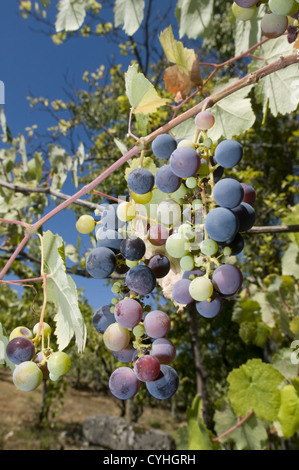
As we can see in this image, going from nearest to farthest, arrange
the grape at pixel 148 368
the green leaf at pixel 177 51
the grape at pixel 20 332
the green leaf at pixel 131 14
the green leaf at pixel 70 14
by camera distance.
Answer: the grape at pixel 148 368
the grape at pixel 20 332
the green leaf at pixel 177 51
the green leaf at pixel 131 14
the green leaf at pixel 70 14

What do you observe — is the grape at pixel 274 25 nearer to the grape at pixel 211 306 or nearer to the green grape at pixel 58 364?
the grape at pixel 211 306

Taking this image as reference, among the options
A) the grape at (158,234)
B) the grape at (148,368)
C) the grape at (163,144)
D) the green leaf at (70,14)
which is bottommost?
the grape at (148,368)

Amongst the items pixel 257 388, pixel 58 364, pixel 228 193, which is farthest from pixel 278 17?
pixel 257 388

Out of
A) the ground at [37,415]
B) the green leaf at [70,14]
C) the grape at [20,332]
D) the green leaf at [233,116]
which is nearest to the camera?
the grape at [20,332]

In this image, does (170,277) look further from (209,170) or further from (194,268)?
(209,170)

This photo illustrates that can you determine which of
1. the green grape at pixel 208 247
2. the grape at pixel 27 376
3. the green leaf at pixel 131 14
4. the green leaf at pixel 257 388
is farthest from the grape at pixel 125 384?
the green leaf at pixel 257 388

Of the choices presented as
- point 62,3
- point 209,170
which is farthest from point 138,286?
point 62,3

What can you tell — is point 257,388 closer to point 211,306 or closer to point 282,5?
point 211,306

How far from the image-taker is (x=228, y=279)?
555 millimetres

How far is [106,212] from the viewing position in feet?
2.08

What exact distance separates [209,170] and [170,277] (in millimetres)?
223

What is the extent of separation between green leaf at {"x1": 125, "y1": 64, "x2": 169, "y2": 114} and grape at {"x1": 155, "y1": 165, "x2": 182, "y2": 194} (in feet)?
0.49

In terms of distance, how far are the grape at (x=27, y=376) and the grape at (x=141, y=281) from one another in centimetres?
19

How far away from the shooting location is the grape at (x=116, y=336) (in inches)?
22.2
